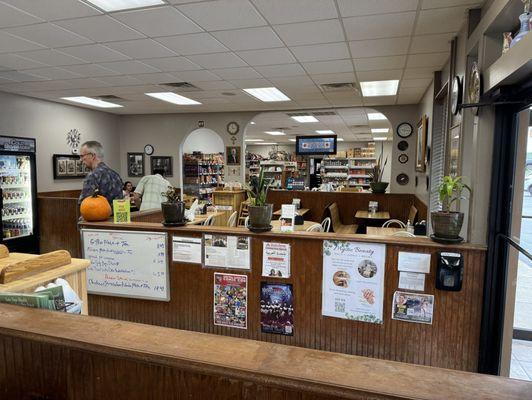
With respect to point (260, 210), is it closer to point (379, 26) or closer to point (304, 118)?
point (379, 26)

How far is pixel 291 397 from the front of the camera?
83cm

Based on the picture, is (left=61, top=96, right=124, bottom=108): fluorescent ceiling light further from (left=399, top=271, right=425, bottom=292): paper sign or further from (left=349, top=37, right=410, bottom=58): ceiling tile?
(left=399, top=271, right=425, bottom=292): paper sign

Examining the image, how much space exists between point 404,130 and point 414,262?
574cm

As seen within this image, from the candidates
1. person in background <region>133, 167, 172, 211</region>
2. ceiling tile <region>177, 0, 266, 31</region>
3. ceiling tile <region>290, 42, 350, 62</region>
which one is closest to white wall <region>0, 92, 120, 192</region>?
person in background <region>133, 167, 172, 211</region>

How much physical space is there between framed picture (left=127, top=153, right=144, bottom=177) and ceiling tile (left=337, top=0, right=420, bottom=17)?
709 cm

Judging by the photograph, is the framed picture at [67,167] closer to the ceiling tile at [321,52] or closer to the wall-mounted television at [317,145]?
the wall-mounted television at [317,145]

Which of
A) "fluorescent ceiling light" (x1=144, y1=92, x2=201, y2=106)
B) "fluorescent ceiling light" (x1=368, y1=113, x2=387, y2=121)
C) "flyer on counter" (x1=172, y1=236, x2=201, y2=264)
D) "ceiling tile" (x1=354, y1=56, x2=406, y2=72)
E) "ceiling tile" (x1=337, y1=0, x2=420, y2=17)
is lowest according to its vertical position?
"flyer on counter" (x1=172, y1=236, x2=201, y2=264)

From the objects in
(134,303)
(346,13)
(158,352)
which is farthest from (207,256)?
(346,13)

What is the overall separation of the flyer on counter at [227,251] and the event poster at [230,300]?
0.27ft

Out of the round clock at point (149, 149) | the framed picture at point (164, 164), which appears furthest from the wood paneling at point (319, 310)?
the round clock at point (149, 149)

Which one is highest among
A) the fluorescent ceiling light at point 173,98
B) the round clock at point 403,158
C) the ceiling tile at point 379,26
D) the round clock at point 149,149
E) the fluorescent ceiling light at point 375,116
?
the fluorescent ceiling light at point 375,116

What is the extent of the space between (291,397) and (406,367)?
28cm

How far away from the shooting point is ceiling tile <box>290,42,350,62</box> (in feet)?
12.2

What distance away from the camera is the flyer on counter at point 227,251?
2.49 meters
